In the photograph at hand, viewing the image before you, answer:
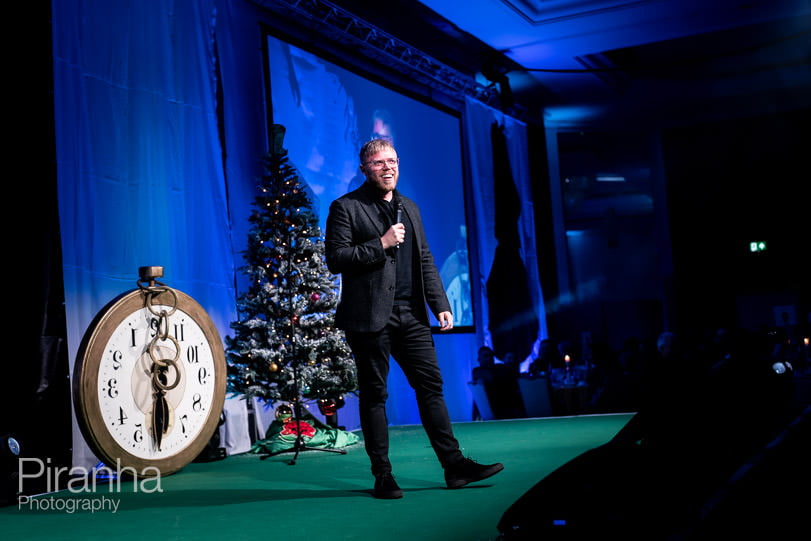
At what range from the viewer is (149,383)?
4.64 m

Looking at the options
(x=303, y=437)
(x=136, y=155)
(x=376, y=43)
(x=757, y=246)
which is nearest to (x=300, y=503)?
(x=303, y=437)

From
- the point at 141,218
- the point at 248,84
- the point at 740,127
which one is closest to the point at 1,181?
the point at 141,218

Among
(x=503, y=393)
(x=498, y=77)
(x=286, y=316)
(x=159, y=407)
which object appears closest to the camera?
(x=159, y=407)

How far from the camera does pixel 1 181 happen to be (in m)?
4.80

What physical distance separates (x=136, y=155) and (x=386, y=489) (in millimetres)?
3699

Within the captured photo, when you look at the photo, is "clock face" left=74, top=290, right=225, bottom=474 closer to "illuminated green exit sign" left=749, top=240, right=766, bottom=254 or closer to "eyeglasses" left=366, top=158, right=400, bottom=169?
"eyeglasses" left=366, top=158, right=400, bottom=169

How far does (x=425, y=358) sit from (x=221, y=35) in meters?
4.59

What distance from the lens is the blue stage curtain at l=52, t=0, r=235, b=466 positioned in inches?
221

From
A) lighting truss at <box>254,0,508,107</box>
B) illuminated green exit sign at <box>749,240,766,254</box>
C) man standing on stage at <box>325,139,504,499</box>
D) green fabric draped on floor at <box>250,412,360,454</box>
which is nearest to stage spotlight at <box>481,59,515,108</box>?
lighting truss at <box>254,0,508,107</box>

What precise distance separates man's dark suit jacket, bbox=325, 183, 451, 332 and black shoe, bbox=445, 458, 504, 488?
66 cm

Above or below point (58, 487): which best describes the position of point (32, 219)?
above

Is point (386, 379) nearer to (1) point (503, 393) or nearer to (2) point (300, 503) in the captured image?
(2) point (300, 503)

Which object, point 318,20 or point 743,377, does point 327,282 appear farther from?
point 743,377

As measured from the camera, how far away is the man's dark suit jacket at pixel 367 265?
3564 mm
